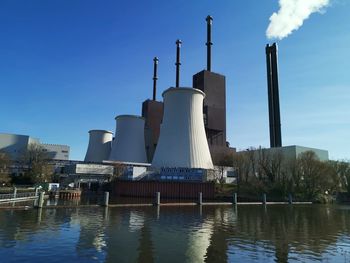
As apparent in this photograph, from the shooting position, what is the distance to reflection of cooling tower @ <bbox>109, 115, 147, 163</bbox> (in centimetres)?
5650

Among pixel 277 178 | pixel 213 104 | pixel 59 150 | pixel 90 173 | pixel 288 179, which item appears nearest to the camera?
pixel 288 179

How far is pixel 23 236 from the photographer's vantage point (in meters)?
11.6

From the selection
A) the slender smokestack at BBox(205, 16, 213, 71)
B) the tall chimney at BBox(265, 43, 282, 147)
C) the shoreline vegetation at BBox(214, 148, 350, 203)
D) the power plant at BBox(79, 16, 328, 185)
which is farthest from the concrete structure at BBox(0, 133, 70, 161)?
the tall chimney at BBox(265, 43, 282, 147)

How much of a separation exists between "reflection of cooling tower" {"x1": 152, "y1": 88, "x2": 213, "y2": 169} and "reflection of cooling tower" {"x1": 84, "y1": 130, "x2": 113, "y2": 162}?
1036 inches

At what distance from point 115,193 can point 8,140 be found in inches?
1951

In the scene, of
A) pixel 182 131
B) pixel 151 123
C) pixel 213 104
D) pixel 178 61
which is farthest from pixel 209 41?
pixel 182 131

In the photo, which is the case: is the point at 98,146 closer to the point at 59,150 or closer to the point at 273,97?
the point at 59,150

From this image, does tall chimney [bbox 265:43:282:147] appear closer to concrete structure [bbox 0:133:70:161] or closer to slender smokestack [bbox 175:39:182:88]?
slender smokestack [bbox 175:39:182:88]

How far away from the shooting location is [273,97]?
67.7m

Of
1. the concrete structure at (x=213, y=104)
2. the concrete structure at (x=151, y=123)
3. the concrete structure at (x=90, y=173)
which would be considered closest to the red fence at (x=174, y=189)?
the concrete structure at (x=90, y=173)

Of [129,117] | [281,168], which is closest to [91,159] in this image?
[129,117]

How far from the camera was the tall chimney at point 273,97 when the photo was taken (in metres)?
66.6

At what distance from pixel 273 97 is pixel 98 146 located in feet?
128

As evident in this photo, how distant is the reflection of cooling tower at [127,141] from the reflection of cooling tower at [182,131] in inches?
560
